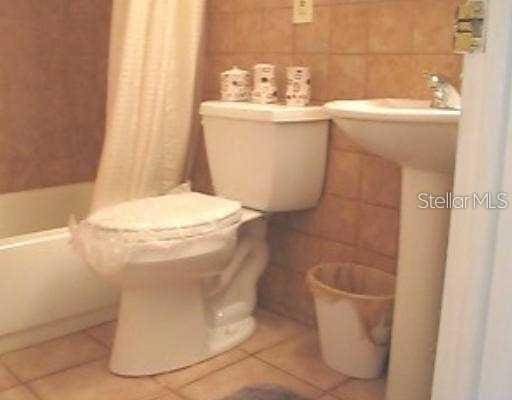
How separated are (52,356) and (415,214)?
1.16 metres

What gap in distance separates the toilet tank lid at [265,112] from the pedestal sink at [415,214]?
24 centimetres

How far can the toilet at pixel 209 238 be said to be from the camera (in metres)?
1.42

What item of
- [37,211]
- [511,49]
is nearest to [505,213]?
[511,49]

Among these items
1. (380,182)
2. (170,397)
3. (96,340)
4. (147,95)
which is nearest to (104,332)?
(96,340)

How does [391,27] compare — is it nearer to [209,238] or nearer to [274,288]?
[209,238]

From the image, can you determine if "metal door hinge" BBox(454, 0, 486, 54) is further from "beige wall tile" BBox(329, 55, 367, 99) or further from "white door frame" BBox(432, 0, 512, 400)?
"beige wall tile" BBox(329, 55, 367, 99)

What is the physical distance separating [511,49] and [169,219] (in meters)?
0.97

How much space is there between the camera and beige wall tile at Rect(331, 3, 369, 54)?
5.35ft

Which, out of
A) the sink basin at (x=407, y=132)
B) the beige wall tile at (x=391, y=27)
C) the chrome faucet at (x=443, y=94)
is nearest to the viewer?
the sink basin at (x=407, y=132)

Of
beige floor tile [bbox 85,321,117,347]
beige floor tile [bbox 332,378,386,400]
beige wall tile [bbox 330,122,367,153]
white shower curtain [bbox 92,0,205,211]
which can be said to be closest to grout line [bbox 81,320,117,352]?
beige floor tile [bbox 85,321,117,347]

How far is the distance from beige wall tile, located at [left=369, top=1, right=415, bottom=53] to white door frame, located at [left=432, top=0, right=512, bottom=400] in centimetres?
87

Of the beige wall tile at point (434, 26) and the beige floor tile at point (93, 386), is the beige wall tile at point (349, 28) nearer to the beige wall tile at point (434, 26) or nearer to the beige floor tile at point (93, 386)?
the beige wall tile at point (434, 26)

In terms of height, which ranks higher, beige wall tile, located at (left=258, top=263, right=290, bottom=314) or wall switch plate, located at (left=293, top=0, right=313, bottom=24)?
wall switch plate, located at (left=293, top=0, right=313, bottom=24)

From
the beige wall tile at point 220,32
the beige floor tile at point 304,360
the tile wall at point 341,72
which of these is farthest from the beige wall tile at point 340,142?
the beige floor tile at point 304,360
